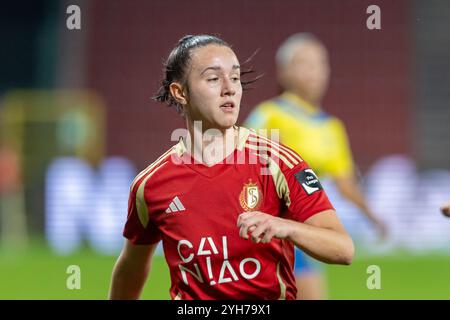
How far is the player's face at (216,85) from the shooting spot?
412cm

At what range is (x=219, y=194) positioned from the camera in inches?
164

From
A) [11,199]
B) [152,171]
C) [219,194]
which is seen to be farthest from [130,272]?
[11,199]

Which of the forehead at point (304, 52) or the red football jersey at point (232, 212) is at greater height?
the forehead at point (304, 52)

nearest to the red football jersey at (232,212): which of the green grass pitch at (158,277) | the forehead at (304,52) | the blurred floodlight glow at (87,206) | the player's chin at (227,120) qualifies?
the player's chin at (227,120)

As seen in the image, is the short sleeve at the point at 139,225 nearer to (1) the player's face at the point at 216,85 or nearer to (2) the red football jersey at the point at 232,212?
(2) the red football jersey at the point at 232,212

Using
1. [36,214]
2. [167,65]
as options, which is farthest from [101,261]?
[167,65]

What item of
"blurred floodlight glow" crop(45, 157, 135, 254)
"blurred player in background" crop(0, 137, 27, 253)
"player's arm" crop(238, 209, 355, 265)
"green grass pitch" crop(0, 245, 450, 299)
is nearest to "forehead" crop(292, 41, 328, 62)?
"green grass pitch" crop(0, 245, 450, 299)

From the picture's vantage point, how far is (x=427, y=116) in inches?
642

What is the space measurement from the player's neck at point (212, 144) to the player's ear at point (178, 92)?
119mm

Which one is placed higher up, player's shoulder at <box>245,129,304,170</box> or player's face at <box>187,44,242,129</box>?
player's face at <box>187,44,242,129</box>

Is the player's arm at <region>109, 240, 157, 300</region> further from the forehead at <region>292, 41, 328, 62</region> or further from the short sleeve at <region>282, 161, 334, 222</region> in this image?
the forehead at <region>292, 41, 328, 62</region>

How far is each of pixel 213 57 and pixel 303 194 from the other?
0.71 metres

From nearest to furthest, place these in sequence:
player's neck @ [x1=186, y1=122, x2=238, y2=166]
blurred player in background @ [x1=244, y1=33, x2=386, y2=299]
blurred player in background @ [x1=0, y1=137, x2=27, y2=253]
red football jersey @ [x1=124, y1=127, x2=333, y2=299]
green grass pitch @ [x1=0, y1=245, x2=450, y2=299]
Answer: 1. red football jersey @ [x1=124, y1=127, x2=333, y2=299]
2. player's neck @ [x1=186, y1=122, x2=238, y2=166]
3. blurred player in background @ [x1=244, y1=33, x2=386, y2=299]
4. green grass pitch @ [x1=0, y1=245, x2=450, y2=299]
5. blurred player in background @ [x1=0, y1=137, x2=27, y2=253]

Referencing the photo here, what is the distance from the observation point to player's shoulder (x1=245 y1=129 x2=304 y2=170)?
408 cm
